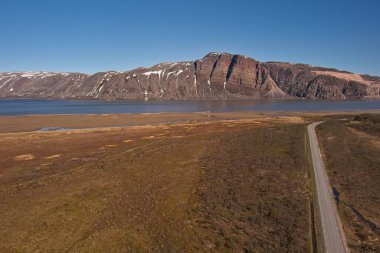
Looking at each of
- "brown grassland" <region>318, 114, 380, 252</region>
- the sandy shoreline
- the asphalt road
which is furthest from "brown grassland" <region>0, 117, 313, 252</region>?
the sandy shoreline

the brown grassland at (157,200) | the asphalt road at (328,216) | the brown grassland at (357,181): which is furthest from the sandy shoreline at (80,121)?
the asphalt road at (328,216)

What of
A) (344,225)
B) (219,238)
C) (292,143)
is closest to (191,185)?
(219,238)

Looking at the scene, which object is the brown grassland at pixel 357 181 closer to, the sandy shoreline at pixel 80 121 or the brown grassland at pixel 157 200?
the brown grassland at pixel 157 200

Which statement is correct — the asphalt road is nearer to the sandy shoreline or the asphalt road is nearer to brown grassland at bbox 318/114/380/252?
brown grassland at bbox 318/114/380/252

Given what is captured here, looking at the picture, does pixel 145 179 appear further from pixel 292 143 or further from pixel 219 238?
pixel 292 143

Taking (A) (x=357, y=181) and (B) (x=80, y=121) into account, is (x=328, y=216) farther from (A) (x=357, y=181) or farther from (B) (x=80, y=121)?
(B) (x=80, y=121)
